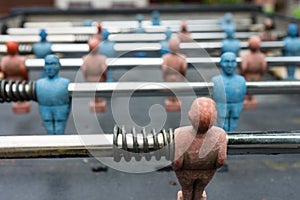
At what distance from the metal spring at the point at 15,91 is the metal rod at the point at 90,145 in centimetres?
59

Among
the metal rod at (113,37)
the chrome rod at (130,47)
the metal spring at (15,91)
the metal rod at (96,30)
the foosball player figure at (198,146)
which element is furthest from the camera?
the metal rod at (96,30)

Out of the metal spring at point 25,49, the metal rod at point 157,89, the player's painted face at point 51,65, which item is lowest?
the metal rod at point 157,89

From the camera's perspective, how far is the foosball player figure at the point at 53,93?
197 cm

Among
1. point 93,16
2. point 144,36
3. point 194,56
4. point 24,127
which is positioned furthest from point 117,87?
point 93,16

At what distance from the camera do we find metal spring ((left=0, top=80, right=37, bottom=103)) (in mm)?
1826

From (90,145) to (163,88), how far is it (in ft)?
3.06

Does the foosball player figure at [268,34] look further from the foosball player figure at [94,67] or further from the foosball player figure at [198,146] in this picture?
the foosball player figure at [198,146]

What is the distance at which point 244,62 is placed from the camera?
2699 millimetres

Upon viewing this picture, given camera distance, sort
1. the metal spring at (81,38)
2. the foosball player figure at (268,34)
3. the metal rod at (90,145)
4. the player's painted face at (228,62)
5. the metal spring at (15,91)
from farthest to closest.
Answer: the foosball player figure at (268,34) < the metal spring at (81,38) < the player's painted face at (228,62) < the metal spring at (15,91) < the metal rod at (90,145)

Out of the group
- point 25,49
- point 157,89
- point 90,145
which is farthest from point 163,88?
point 25,49

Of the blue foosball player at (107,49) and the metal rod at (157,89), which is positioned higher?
the blue foosball player at (107,49)

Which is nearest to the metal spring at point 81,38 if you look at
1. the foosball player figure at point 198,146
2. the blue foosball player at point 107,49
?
the blue foosball player at point 107,49

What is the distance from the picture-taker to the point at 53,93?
1.98 m

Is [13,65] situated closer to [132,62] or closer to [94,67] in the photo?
[94,67]
